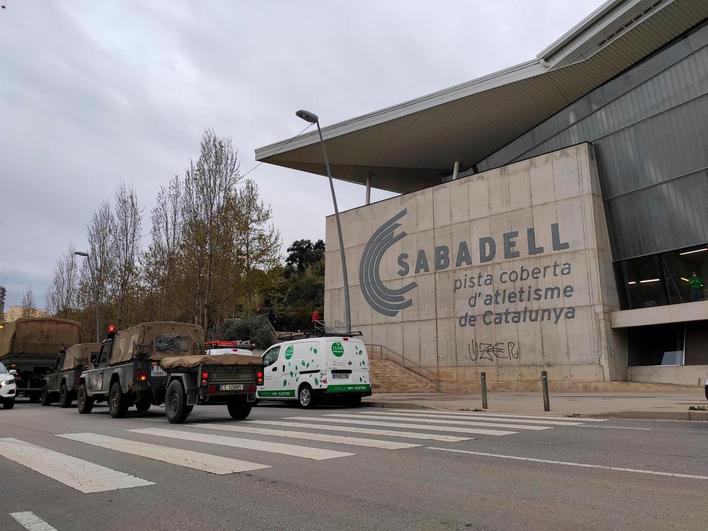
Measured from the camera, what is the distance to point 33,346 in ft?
74.9

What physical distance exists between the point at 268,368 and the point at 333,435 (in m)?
8.79

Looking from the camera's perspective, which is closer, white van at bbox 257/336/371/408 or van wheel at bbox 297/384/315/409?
white van at bbox 257/336/371/408

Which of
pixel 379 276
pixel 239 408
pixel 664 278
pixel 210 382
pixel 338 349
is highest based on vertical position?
pixel 379 276

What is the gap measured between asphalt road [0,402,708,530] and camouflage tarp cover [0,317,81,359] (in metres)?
14.7

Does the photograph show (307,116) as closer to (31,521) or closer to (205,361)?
(205,361)

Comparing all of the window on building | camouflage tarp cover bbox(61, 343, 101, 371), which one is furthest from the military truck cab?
the window on building

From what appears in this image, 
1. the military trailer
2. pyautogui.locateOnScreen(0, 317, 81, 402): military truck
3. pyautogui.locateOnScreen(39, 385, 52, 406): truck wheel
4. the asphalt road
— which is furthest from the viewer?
pyautogui.locateOnScreen(0, 317, 81, 402): military truck

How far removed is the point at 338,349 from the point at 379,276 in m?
15.7

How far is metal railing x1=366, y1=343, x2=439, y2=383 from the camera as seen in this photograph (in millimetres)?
27489

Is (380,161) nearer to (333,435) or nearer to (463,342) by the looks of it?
(463,342)

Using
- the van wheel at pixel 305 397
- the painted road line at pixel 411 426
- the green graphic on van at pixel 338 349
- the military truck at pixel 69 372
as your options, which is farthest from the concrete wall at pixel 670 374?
A: the military truck at pixel 69 372

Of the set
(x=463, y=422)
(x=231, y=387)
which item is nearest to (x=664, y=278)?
(x=463, y=422)

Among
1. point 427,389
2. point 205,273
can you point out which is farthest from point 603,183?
point 205,273

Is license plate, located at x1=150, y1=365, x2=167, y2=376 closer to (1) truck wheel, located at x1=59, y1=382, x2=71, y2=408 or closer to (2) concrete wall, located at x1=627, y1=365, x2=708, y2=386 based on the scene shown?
(1) truck wheel, located at x1=59, y1=382, x2=71, y2=408
